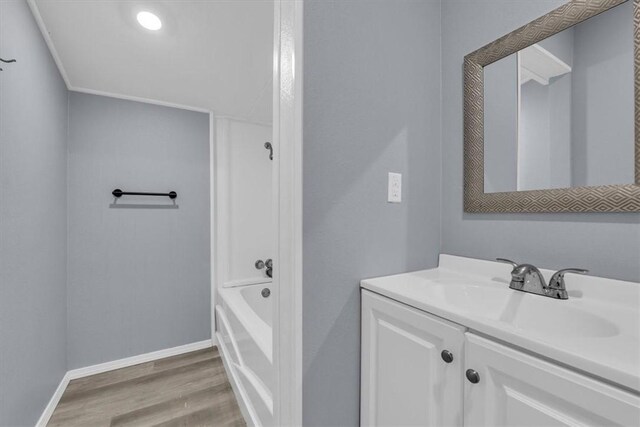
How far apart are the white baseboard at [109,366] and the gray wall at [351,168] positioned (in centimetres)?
182

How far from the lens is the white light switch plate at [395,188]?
1.11 m

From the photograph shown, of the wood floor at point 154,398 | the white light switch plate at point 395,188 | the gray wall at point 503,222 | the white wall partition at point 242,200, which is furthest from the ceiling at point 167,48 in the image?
the wood floor at point 154,398

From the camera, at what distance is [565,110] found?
932 mm

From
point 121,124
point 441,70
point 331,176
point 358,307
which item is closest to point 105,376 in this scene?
point 121,124

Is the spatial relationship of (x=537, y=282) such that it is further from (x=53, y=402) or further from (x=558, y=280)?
(x=53, y=402)

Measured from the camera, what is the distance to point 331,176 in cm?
96

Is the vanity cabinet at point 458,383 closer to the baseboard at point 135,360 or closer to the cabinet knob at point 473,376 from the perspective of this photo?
the cabinet knob at point 473,376

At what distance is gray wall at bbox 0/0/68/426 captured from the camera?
3.66 feet

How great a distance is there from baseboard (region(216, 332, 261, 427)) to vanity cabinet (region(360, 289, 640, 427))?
0.78 m

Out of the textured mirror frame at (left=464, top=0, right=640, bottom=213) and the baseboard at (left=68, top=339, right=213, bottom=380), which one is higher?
the textured mirror frame at (left=464, top=0, right=640, bottom=213)

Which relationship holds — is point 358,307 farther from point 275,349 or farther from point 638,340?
point 638,340

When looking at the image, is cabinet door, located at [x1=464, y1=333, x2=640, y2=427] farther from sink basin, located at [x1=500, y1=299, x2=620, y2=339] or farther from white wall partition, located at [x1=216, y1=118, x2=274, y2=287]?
white wall partition, located at [x1=216, y1=118, x2=274, y2=287]

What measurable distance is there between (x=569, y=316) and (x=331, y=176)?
2.72 feet

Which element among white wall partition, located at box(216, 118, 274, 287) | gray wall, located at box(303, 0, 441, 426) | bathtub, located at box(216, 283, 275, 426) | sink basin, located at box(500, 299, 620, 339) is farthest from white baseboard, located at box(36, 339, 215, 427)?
sink basin, located at box(500, 299, 620, 339)
